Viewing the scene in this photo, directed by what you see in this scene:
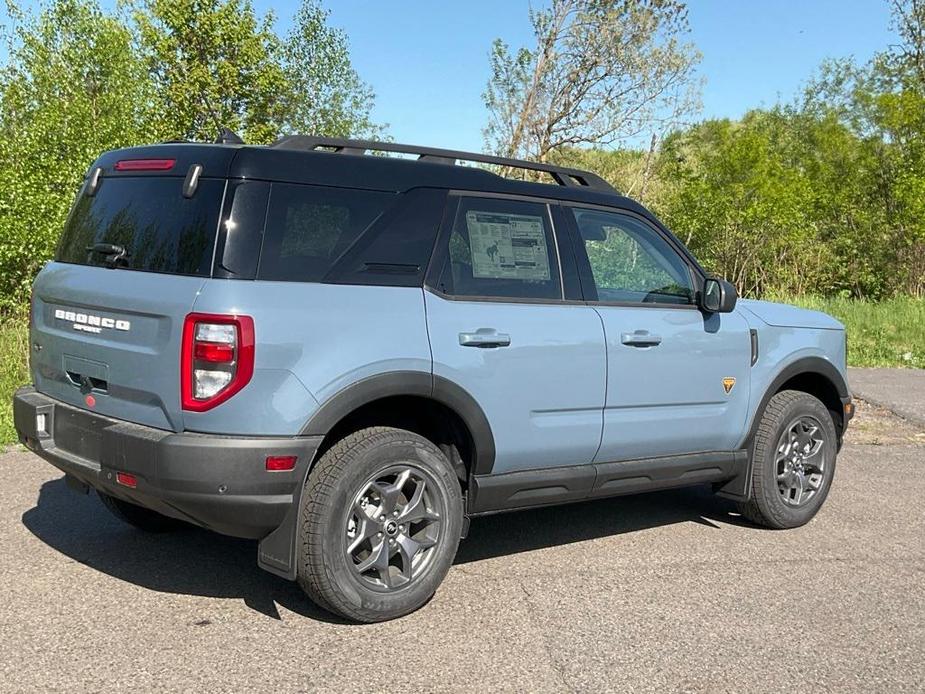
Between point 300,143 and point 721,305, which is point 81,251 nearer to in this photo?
point 300,143

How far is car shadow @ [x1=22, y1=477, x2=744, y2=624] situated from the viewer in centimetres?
455

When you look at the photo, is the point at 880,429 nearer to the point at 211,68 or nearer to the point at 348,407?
the point at 348,407

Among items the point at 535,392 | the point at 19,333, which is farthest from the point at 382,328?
the point at 19,333

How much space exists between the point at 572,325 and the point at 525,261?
0.38 m

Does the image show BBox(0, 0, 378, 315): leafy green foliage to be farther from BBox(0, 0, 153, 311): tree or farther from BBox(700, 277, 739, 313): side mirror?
BBox(700, 277, 739, 313): side mirror

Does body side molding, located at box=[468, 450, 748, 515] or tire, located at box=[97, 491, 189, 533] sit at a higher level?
body side molding, located at box=[468, 450, 748, 515]

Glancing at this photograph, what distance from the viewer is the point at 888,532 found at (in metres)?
5.89

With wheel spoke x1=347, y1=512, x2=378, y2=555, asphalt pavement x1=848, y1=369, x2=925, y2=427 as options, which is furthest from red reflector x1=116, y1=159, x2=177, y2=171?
asphalt pavement x1=848, y1=369, x2=925, y2=427

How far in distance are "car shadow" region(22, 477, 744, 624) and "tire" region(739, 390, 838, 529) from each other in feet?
1.23

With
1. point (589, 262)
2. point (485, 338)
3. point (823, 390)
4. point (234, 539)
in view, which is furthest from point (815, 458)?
point (234, 539)

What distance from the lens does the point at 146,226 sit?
13.5 feet

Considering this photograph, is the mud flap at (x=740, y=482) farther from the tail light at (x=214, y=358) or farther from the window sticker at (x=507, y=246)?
the tail light at (x=214, y=358)

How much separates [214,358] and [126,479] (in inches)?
24.9

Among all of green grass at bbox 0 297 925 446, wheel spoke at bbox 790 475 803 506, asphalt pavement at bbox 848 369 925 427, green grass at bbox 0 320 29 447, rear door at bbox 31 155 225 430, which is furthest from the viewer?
green grass at bbox 0 297 925 446
